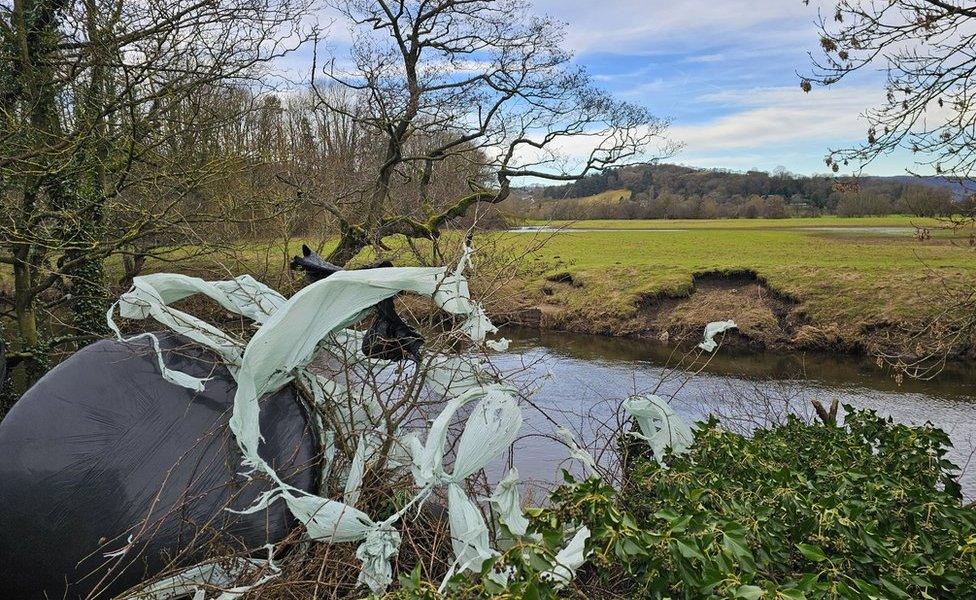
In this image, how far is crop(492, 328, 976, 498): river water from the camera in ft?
27.4

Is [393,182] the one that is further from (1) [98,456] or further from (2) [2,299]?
(1) [98,456]

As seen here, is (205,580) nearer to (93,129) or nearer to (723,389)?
(93,129)

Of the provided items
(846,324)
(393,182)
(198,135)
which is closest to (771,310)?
(846,324)

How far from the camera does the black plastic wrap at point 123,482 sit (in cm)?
287

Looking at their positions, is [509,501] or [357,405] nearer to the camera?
[509,501]

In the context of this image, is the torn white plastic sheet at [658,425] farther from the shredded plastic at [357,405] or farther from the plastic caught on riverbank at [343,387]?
the plastic caught on riverbank at [343,387]

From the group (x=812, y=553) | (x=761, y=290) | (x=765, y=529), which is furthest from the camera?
(x=761, y=290)

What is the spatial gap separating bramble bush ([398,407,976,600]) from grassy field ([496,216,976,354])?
29.0 ft

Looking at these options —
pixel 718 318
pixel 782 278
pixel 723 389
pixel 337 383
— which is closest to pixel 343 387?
pixel 337 383

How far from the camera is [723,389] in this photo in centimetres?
1138

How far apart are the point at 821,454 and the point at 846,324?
48.3 ft

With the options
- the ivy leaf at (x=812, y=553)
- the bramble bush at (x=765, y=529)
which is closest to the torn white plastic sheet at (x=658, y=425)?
the bramble bush at (x=765, y=529)

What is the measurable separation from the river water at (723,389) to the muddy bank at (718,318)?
0.71m

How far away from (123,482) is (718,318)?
16.4 meters
